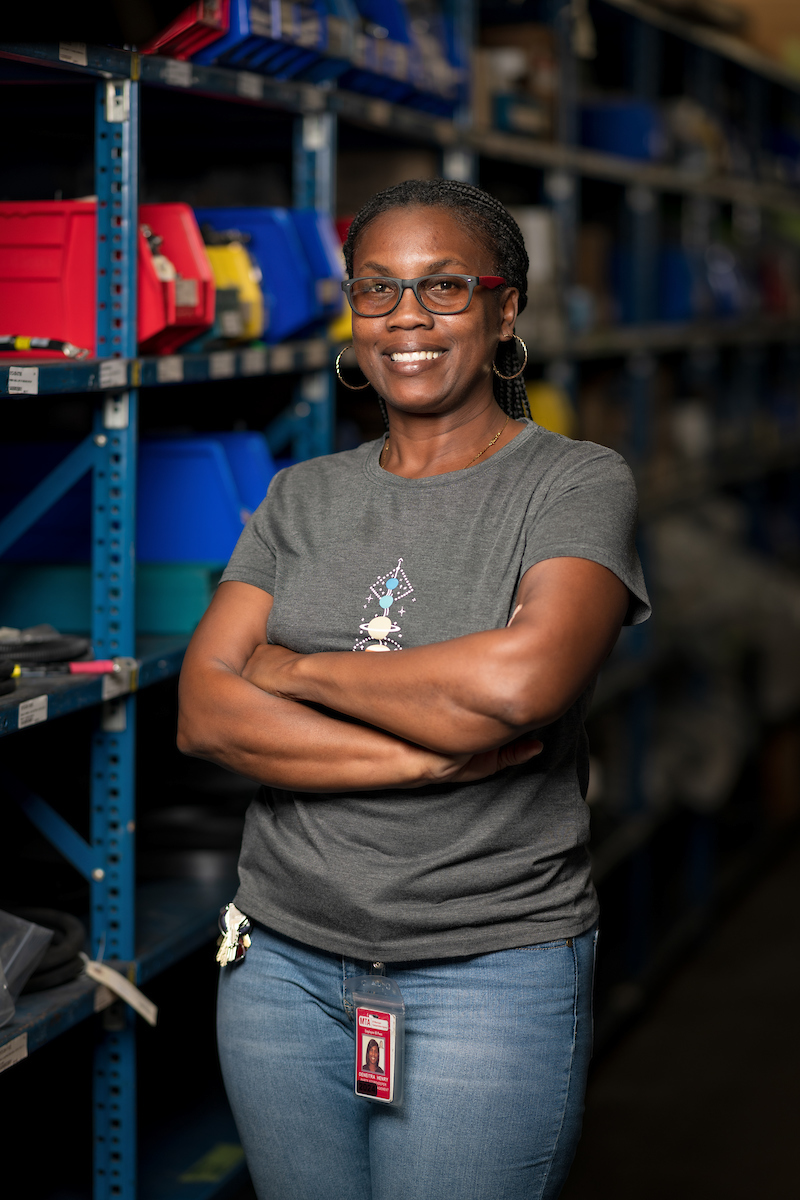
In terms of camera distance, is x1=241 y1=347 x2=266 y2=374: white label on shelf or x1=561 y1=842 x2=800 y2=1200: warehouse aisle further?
x1=561 y1=842 x2=800 y2=1200: warehouse aisle

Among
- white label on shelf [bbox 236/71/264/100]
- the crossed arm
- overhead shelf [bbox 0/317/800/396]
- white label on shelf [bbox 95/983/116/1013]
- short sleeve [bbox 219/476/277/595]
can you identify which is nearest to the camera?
the crossed arm

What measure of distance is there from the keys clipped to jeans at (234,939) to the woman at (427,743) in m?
0.01

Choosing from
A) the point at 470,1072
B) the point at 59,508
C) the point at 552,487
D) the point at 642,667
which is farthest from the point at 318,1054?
the point at 642,667

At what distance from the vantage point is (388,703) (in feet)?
5.49

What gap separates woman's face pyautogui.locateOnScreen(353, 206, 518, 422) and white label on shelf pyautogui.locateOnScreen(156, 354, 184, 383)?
0.58 meters

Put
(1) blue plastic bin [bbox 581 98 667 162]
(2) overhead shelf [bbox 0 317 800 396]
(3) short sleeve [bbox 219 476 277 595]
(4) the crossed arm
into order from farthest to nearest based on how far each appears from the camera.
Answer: (1) blue plastic bin [bbox 581 98 667 162] < (2) overhead shelf [bbox 0 317 800 396] < (3) short sleeve [bbox 219 476 277 595] < (4) the crossed arm

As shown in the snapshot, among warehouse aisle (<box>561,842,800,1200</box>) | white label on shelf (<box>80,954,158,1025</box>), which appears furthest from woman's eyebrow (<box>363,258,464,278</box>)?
warehouse aisle (<box>561,842,800,1200</box>)

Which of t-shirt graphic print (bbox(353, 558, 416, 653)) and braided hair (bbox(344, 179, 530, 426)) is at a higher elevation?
braided hair (bbox(344, 179, 530, 426))

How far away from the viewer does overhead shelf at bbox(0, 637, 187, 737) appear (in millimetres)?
2029

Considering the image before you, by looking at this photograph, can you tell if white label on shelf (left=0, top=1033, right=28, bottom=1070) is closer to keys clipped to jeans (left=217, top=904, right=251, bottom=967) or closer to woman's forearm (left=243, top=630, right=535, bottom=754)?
keys clipped to jeans (left=217, top=904, right=251, bottom=967)

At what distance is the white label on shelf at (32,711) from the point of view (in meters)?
2.03


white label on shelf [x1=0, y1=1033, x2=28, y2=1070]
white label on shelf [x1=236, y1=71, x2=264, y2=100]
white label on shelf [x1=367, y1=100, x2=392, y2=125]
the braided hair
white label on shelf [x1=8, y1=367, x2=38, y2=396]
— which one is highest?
white label on shelf [x1=367, y1=100, x2=392, y2=125]

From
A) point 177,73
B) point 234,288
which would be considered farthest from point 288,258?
point 177,73

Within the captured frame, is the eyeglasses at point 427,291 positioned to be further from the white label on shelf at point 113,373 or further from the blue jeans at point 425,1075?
the blue jeans at point 425,1075
